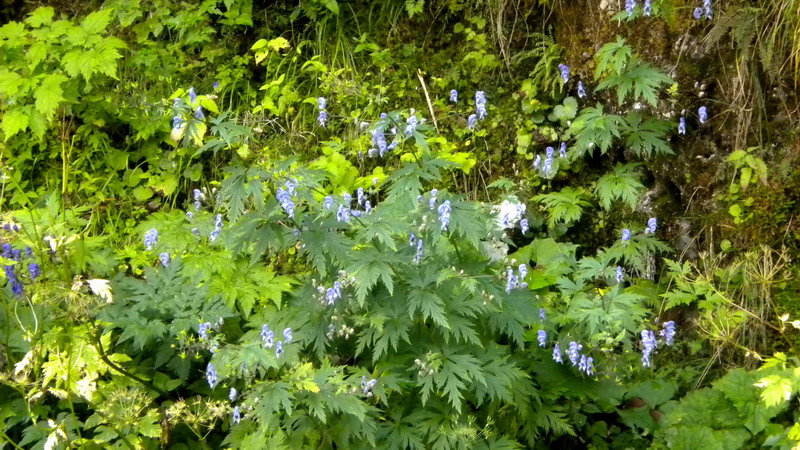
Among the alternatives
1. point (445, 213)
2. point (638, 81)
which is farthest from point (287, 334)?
point (638, 81)

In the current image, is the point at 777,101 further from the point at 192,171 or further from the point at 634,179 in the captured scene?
the point at 192,171

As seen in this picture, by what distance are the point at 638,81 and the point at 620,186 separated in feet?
1.84

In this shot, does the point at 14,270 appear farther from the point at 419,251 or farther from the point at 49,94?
the point at 49,94

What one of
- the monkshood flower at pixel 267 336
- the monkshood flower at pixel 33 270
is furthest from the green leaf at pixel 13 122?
the monkshood flower at pixel 267 336

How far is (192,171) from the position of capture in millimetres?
5445

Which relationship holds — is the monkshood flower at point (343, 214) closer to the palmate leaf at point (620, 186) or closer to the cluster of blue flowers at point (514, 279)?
the cluster of blue flowers at point (514, 279)

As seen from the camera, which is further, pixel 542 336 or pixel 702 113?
pixel 702 113

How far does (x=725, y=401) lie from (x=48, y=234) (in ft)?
9.84

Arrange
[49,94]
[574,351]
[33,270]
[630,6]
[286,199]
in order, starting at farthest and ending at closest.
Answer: [49,94] → [630,6] → [574,351] → [33,270] → [286,199]

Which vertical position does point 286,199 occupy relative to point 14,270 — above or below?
above

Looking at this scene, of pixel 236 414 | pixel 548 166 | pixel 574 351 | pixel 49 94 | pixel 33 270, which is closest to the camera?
pixel 236 414

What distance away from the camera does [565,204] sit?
4.62m

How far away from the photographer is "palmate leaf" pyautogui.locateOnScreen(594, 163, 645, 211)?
4.33 m

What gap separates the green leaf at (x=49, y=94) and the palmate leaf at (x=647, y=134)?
3.28 metres
